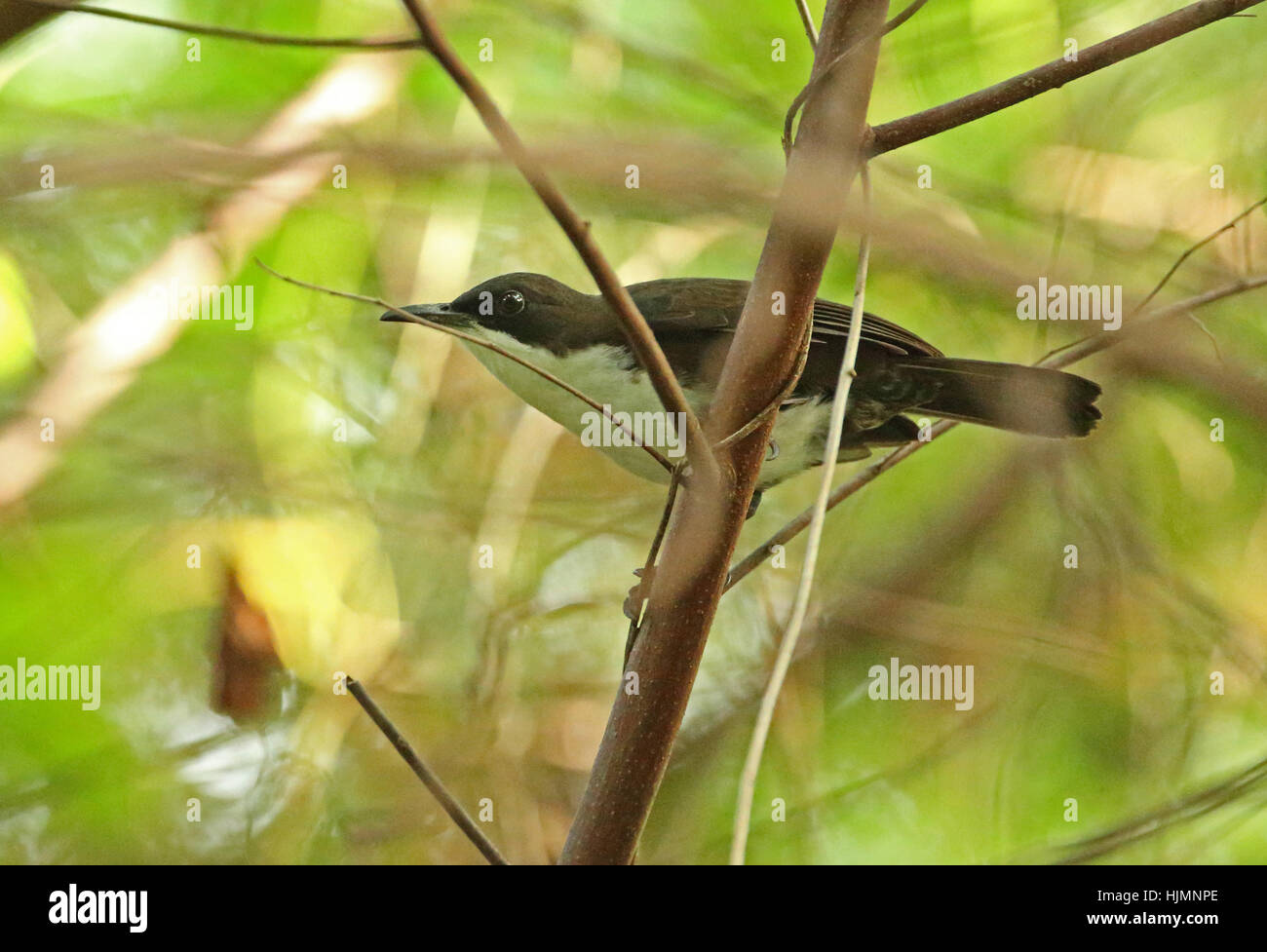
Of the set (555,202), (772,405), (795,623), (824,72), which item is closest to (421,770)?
(795,623)

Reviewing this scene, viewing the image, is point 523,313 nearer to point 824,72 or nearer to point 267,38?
point 824,72

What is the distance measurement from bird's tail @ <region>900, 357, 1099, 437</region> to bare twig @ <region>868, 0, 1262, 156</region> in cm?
136

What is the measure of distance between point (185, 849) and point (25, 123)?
2.72 meters

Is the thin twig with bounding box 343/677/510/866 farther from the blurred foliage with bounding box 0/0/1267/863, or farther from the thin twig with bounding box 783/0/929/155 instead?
the blurred foliage with bounding box 0/0/1267/863

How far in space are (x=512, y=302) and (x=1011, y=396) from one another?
4.98 ft

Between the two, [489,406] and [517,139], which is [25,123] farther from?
[517,139]

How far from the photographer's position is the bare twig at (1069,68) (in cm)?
183

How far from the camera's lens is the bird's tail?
10.6ft

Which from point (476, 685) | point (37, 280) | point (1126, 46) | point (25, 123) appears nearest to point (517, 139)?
point (1126, 46)

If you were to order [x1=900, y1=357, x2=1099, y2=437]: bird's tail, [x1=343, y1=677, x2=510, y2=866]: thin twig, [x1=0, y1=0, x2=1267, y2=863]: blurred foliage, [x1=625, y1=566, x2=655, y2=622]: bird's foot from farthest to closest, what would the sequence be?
[x1=0, y1=0, x2=1267, y2=863]: blurred foliage < [x1=900, y1=357, x2=1099, y2=437]: bird's tail < [x1=625, y1=566, x2=655, y2=622]: bird's foot < [x1=343, y1=677, x2=510, y2=866]: thin twig

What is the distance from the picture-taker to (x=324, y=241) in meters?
4.75

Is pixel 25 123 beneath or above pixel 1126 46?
above

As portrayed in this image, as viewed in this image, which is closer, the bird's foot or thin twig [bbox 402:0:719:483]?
thin twig [bbox 402:0:719:483]

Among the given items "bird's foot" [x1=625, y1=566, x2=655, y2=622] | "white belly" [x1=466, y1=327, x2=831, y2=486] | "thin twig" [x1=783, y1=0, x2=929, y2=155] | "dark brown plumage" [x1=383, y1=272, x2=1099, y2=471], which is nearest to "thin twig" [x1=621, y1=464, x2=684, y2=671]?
"bird's foot" [x1=625, y1=566, x2=655, y2=622]
